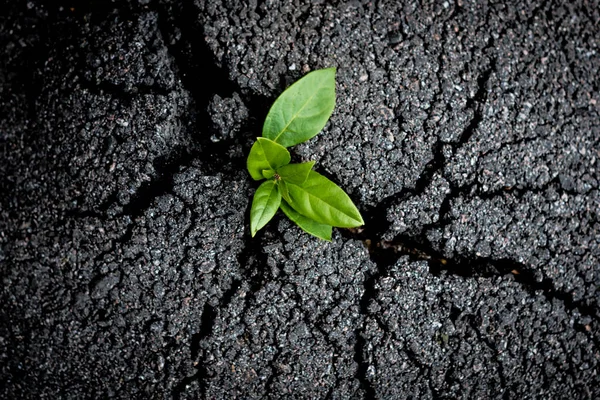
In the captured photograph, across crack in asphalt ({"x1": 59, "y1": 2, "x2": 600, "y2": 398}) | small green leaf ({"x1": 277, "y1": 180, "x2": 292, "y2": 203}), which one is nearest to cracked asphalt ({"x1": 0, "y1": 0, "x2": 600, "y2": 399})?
crack in asphalt ({"x1": 59, "y1": 2, "x2": 600, "y2": 398})

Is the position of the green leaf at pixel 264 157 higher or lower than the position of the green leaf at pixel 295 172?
higher

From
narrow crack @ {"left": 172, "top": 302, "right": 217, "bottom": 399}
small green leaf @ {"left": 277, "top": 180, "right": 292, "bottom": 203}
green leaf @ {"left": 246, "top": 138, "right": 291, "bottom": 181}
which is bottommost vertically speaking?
narrow crack @ {"left": 172, "top": 302, "right": 217, "bottom": 399}

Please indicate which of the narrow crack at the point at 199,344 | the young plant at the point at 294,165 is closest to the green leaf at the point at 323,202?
the young plant at the point at 294,165

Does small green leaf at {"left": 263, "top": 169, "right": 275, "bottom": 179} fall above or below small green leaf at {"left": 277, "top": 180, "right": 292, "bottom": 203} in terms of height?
above

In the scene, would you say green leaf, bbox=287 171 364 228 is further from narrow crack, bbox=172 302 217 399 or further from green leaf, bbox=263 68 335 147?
narrow crack, bbox=172 302 217 399

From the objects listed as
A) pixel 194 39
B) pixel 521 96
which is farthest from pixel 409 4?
pixel 194 39

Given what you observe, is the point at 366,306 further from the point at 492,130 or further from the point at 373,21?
the point at 373,21

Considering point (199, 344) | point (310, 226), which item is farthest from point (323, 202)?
point (199, 344)

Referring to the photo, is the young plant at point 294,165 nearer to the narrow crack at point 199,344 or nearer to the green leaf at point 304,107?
the green leaf at point 304,107
